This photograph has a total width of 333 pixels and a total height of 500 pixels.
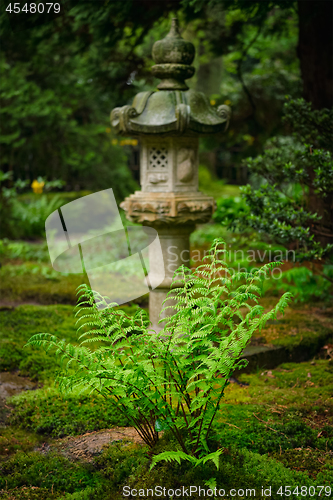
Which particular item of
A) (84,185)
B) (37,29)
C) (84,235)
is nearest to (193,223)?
(37,29)

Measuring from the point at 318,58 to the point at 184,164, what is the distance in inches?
121

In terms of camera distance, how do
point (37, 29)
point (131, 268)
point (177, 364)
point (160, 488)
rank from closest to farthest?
1. point (160, 488)
2. point (177, 364)
3. point (37, 29)
4. point (131, 268)

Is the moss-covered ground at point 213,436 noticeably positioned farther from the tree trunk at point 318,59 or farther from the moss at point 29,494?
the tree trunk at point 318,59

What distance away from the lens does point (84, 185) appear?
46.3 ft

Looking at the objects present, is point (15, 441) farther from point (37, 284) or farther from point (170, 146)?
point (37, 284)

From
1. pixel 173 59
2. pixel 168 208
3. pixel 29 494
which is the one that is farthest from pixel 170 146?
pixel 29 494

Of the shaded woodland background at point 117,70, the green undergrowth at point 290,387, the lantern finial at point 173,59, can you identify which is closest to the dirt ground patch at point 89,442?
the green undergrowth at point 290,387

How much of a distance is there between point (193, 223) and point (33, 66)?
26.1 ft

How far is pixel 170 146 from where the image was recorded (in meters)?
4.19

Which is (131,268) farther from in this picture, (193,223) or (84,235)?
(84,235)

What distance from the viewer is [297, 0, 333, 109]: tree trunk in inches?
230

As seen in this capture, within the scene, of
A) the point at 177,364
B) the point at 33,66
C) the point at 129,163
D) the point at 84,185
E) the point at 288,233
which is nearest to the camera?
the point at 177,364

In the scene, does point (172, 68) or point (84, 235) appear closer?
point (172, 68)

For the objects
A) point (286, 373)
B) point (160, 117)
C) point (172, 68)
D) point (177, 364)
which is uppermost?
point (172, 68)
